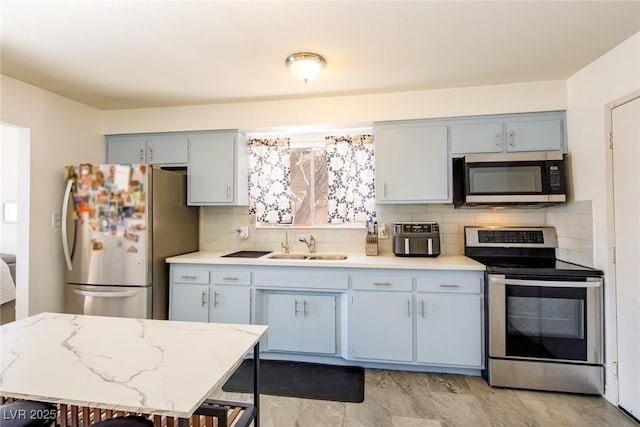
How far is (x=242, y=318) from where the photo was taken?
2.65m

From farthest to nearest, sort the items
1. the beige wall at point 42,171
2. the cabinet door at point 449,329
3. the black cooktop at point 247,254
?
the black cooktop at point 247,254 → the beige wall at point 42,171 → the cabinet door at point 449,329

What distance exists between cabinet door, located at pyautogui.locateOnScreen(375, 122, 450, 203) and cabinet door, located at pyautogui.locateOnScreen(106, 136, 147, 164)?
2.30 m

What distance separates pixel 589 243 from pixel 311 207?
2.25 metres

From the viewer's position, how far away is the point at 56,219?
2.71 metres

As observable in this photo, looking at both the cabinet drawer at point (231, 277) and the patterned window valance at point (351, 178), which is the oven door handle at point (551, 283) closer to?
the patterned window valance at point (351, 178)

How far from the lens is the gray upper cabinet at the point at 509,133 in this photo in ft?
8.30

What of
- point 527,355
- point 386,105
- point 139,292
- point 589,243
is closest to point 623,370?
point 527,355

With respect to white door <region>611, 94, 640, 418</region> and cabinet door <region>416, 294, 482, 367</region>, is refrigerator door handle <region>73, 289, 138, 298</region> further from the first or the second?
white door <region>611, 94, 640, 418</region>

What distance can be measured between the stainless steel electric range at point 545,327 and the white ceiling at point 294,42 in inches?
57.9

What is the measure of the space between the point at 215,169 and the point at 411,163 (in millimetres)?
1814

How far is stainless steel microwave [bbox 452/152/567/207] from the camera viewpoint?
2.44 m

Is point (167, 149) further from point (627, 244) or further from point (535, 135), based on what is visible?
point (627, 244)

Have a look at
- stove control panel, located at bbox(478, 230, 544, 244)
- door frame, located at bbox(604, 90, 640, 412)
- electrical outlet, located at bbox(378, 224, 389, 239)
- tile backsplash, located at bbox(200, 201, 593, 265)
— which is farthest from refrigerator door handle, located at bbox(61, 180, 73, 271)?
door frame, located at bbox(604, 90, 640, 412)

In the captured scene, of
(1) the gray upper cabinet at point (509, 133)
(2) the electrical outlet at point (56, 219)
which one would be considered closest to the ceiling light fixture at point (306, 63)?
(1) the gray upper cabinet at point (509, 133)
